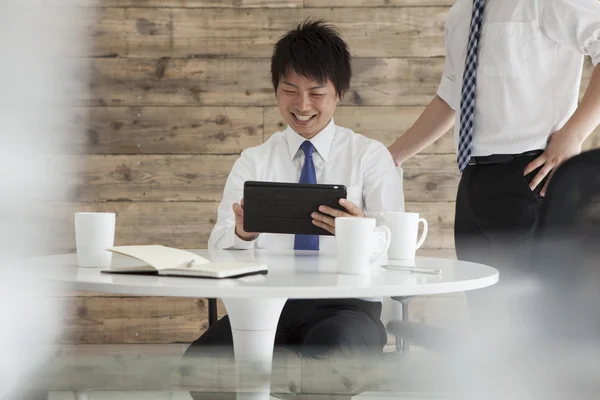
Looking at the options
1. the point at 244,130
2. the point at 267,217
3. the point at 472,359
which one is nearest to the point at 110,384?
the point at 472,359

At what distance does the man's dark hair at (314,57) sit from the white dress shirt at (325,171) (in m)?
0.13

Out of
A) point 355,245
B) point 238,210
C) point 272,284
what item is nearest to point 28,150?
point 272,284

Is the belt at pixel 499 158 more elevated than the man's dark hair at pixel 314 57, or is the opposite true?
the man's dark hair at pixel 314 57

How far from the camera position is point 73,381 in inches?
9.2

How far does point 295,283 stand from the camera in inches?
30.4

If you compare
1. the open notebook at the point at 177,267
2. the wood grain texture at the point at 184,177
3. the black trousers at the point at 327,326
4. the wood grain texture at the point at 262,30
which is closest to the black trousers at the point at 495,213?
the black trousers at the point at 327,326

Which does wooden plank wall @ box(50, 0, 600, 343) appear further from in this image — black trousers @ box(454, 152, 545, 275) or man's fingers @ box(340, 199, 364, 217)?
man's fingers @ box(340, 199, 364, 217)

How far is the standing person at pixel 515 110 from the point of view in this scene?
4.54 ft

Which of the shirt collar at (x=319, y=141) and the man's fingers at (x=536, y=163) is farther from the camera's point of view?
the shirt collar at (x=319, y=141)

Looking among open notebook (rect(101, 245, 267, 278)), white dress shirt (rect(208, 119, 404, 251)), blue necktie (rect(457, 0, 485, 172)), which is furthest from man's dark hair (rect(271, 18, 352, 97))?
open notebook (rect(101, 245, 267, 278))

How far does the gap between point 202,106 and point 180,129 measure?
13 centimetres

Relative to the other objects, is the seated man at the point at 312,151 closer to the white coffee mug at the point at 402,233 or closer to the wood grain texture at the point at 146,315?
the white coffee mug at the point at 402,233

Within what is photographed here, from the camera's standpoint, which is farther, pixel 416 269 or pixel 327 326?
pixel 327 326

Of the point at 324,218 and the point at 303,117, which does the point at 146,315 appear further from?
the point at 324,218
